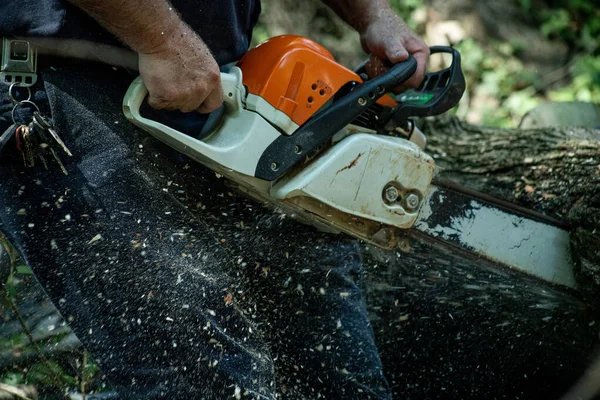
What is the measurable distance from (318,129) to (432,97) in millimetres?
408

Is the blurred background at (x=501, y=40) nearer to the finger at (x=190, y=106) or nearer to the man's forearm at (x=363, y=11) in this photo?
the man's forearm at (x=363, y=11)

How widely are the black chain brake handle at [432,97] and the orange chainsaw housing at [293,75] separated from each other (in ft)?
0.66

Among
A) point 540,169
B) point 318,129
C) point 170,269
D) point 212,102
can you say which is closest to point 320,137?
point 318,129

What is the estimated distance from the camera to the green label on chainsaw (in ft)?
6.01

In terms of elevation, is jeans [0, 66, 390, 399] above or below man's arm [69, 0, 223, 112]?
below

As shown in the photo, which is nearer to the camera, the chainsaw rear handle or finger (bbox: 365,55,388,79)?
the chainsaw rear handle

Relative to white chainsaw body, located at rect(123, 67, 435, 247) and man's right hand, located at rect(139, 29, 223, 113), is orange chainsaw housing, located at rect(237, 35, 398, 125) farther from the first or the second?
man's right hand, located at rect(139, 29, 223, 113)

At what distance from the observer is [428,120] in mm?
3002

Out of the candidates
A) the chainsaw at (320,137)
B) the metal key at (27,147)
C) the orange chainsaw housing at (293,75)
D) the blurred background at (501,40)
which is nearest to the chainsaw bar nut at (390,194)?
the chainsaw at (320,137)

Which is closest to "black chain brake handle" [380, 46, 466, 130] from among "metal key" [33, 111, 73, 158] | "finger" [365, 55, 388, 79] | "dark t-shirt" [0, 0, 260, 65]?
"finger" [365, 55, 388, 79]

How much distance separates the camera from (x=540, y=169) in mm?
2412

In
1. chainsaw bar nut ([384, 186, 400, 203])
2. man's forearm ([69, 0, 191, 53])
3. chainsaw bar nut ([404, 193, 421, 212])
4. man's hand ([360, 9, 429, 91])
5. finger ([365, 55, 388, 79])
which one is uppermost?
man's forearm ([69, 0, 191, 53])

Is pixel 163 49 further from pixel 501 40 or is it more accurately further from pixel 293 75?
pixel 501 40

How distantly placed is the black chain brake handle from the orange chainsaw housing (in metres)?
0.20
